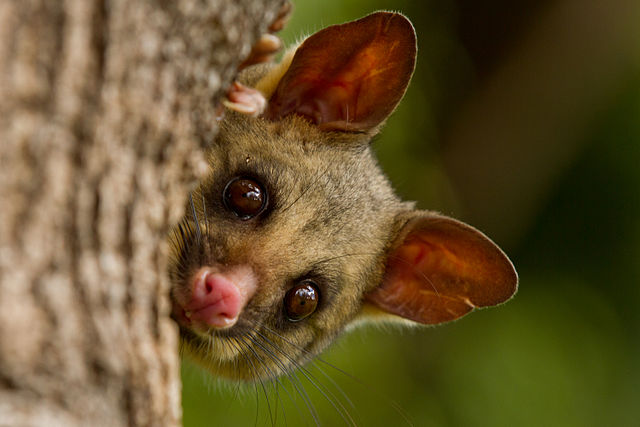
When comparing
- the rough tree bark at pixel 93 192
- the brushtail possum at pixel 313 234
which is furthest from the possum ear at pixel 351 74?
the rough tree bark at pixel 93 192

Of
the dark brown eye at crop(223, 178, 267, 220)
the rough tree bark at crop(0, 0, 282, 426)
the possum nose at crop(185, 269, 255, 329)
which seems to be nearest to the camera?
the rough tree bark at crop(0, 0, 282, 426)

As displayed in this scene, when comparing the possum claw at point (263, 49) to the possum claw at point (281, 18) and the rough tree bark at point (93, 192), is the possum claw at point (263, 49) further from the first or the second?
the rough tree bark at point (93, 192)

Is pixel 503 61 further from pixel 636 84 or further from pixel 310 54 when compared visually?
pixel 310 54

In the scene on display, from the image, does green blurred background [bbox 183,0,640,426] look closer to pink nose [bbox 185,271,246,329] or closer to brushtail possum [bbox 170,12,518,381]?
brushtail possum [bbox 170,12,518,381]

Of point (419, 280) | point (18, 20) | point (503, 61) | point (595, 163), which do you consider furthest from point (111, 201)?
point (595, 163)

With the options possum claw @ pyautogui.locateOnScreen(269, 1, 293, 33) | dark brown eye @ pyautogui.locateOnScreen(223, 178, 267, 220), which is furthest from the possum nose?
possum claw @ pyautogui.locateOnScreen(269, 1, 293, 33)

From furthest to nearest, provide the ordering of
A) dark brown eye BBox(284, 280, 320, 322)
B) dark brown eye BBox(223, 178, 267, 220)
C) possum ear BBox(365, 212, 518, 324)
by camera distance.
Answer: possum ear BBox(365, 212, 518, 324) < dark brown eye BBox(284, 280, 320, 322) < dark brown eye BBox(223, 178, 267, 220)
